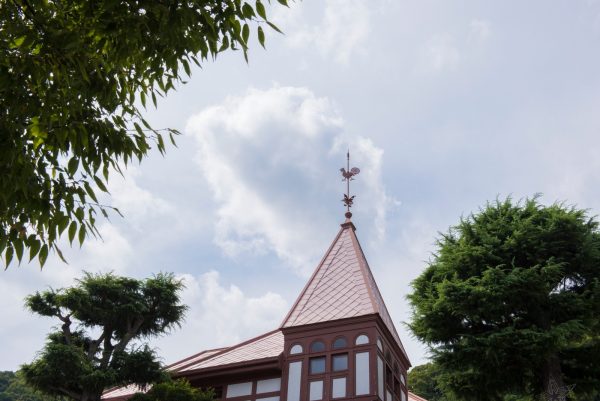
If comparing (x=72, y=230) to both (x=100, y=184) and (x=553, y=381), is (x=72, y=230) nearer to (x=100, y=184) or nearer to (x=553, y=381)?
(x=100, y=184)

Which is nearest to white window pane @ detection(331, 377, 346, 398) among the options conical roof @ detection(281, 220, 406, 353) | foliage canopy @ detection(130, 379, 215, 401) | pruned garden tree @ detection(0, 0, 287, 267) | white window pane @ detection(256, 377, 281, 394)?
white window pane @ detection(256, 377, 281, 394)

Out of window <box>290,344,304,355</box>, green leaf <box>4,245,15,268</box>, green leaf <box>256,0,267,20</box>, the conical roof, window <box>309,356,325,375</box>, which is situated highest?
the conical roof

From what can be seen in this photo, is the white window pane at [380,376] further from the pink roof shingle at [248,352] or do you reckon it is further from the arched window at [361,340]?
the pink roof shingle at [248,352]

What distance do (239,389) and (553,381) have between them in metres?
9.26

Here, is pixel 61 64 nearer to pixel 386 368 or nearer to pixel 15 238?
pixel 15 238

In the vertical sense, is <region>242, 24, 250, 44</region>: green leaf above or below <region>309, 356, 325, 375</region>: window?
below

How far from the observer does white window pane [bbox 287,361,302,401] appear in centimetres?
1962

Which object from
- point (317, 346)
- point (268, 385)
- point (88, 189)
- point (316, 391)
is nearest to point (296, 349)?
point (317, 346)

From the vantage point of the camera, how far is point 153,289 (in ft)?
68.4

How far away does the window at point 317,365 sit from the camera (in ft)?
65.6

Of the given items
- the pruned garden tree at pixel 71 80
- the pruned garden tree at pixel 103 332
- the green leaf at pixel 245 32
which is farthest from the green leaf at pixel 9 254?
the pruned garden tree at pixel 103 332

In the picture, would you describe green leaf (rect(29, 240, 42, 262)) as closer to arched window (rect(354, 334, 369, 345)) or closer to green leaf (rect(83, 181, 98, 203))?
green leaf (rect(83, 181, 98, 203))

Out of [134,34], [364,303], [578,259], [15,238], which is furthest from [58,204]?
[578,259]

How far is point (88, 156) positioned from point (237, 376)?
15.9 m
